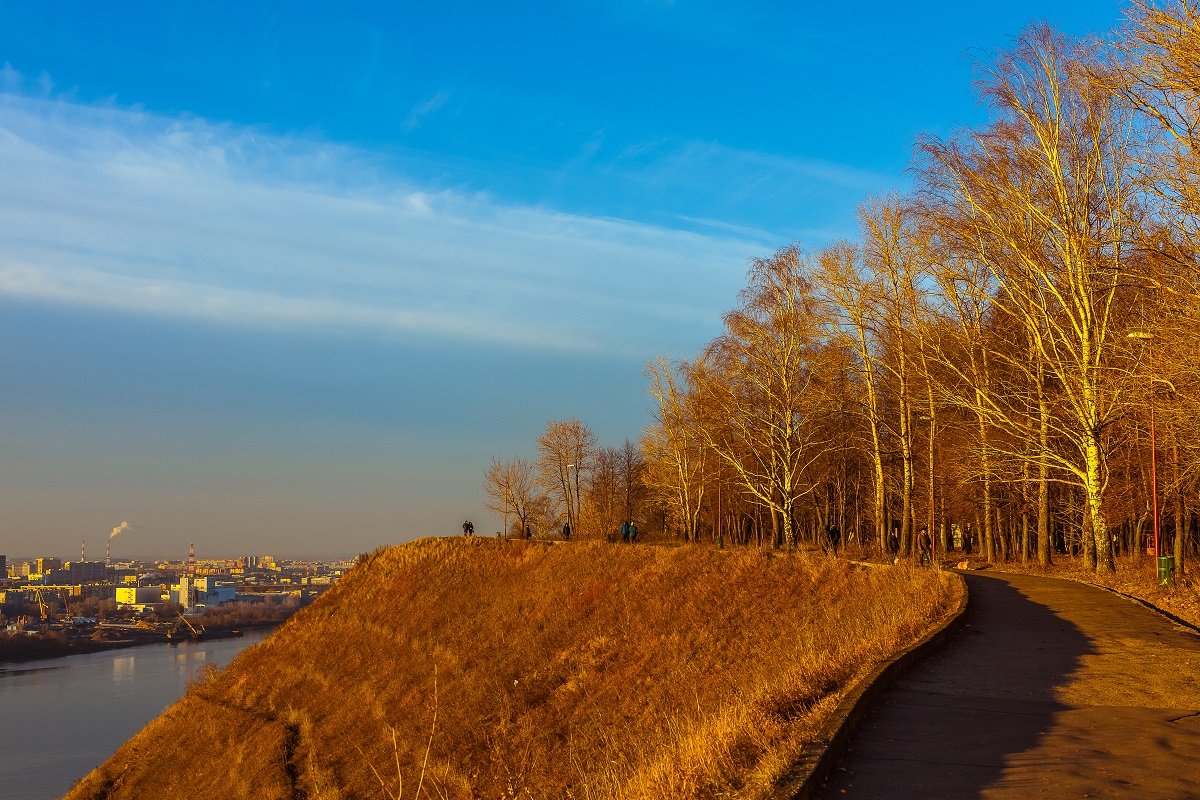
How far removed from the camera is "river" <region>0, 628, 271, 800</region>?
42688 mm

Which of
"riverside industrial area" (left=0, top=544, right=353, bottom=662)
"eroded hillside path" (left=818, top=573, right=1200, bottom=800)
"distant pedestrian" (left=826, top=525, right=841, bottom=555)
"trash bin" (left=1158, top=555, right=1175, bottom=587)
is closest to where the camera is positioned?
"eroded hillside path" (left=818, top=573, right=1200, bottom=800)

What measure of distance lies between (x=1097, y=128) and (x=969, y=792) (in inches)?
976

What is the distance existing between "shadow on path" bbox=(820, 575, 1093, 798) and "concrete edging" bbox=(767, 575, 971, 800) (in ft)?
0.33

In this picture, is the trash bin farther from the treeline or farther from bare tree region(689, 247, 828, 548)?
bare tree region(689, 247, 828, 548)

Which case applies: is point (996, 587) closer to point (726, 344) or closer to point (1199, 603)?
point (1199, 603)

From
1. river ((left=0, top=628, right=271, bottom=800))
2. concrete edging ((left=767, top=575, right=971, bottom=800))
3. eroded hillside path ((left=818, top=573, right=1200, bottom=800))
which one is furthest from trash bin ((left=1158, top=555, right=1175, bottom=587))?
river ((left=0, top=628, right=271, bottom=800))

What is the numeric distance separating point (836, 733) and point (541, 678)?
62.5 feet

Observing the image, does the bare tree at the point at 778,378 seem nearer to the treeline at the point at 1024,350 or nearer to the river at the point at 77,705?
the treeline at the point at 1024,350

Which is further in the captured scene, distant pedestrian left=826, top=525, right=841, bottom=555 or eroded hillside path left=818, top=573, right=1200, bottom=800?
distant pedestrian left=826, top=525, right=841, bottom=555

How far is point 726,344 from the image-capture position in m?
45.2

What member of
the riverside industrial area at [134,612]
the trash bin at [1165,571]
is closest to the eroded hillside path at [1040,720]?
the trash bin at [1165,571]

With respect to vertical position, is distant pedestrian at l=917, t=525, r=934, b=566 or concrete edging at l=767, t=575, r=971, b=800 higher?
concrete edging at l=767, t=575, r=971, b=800

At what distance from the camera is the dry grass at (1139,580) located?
18444mm

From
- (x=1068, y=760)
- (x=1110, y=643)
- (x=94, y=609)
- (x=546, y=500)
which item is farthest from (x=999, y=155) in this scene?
(x=94, y=609)
